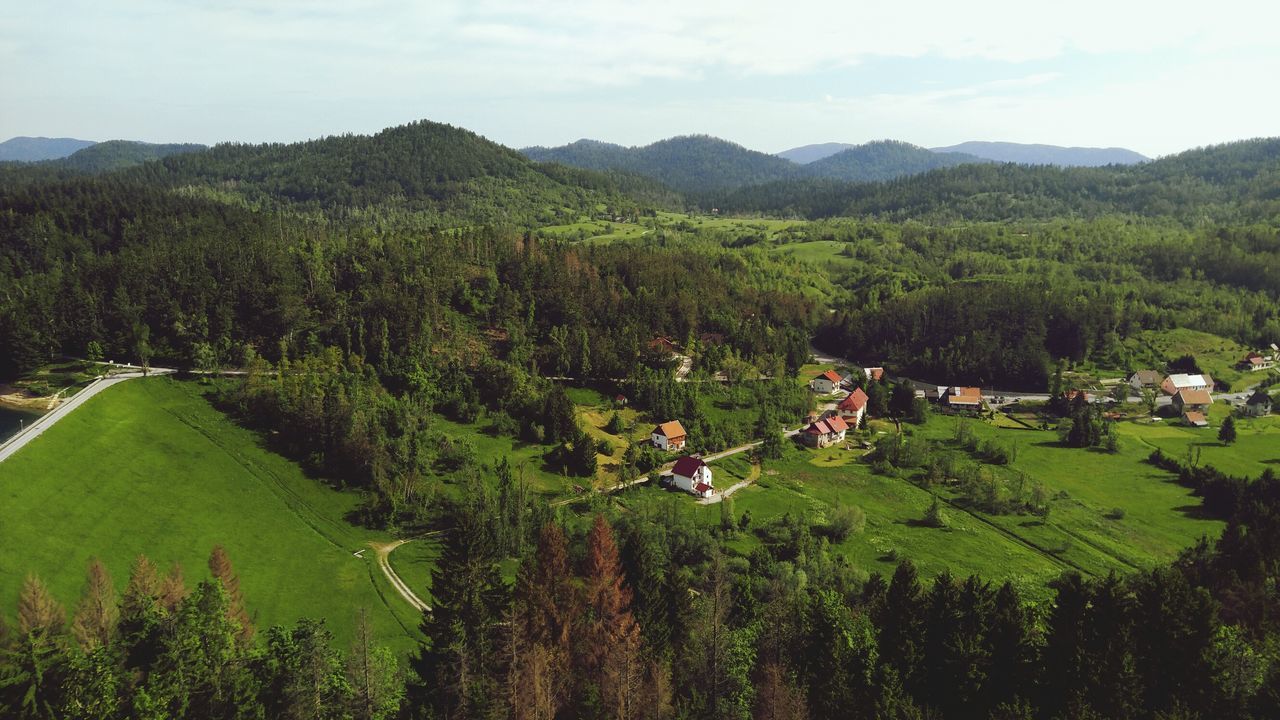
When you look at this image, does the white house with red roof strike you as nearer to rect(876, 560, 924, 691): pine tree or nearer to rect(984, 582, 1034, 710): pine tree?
rect(876, 560, 924, 691): pine tree

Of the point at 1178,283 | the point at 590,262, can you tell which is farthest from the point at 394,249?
the point at 1178,283

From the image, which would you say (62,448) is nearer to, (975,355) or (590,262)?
(590,262)

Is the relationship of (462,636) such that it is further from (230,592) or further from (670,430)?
(670,430)

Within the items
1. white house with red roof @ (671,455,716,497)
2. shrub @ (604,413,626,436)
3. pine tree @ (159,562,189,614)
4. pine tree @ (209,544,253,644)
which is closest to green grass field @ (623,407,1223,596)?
white house with red roof @ (671,455,716,497)

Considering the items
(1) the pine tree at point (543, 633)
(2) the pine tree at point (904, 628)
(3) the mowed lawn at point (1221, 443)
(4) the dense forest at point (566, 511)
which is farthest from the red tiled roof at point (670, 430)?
(3) the mowed lawn at point (1221, 443)

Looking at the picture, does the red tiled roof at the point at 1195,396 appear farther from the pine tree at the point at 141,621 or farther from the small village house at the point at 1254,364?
the pine tree at the point at 141,621
